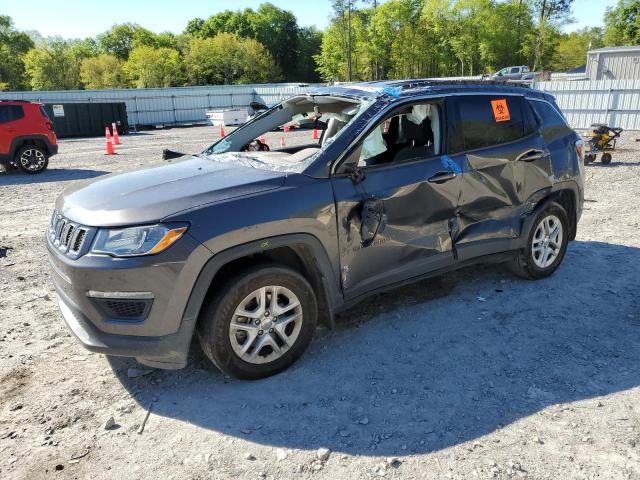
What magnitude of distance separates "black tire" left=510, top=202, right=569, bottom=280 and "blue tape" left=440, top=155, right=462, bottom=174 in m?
1.10

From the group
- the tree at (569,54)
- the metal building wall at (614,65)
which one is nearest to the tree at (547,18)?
the tree at (569,54)

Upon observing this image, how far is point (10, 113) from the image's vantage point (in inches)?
480

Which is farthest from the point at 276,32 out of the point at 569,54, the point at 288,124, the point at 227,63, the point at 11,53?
the point at 288,124

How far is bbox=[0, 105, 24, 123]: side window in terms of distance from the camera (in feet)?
39.6

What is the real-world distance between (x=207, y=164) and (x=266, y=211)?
41.7 inches

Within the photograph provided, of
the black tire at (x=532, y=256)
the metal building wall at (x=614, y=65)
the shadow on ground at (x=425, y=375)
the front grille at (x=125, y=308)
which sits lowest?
the shadow on ground at (x=425, y=375)

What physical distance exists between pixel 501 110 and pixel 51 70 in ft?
249

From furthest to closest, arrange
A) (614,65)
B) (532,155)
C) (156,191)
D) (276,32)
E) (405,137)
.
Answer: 1. (276,32)
2. (614,65)
3. (532,155)
4. (405,137)
5. (156,191)

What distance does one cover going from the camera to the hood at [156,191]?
295 cm

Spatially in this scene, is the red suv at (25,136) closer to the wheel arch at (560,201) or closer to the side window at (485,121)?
the side window at (485,121)

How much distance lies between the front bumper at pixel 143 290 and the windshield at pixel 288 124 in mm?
1052

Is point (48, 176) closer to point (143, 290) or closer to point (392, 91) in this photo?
point (392, 91)

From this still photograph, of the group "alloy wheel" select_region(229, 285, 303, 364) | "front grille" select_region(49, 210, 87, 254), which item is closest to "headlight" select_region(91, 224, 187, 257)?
"front grille" select_region(49, 210, 87, 254)

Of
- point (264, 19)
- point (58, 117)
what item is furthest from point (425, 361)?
point (264, 19)
